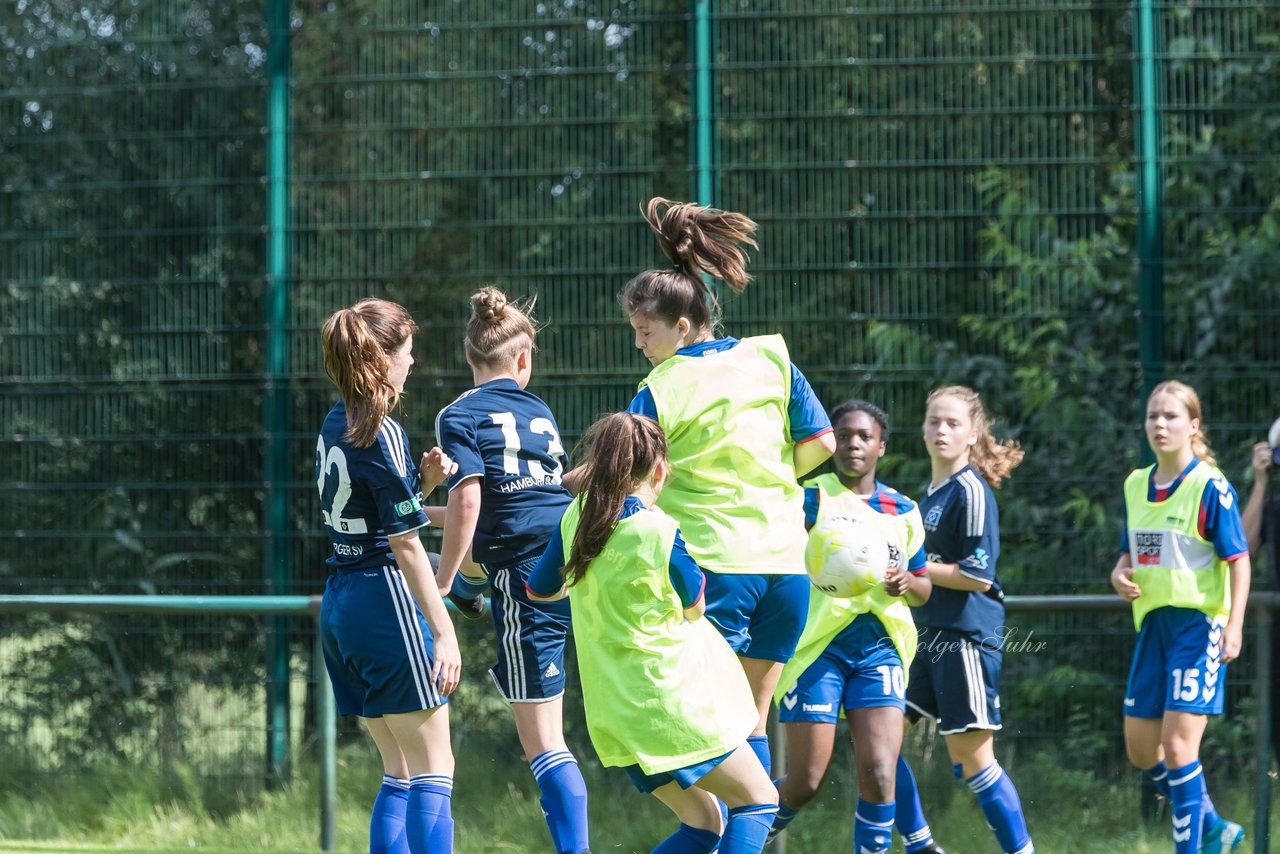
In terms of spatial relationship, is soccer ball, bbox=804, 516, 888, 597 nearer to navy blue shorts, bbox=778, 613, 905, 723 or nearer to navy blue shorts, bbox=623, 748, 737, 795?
navy blue shorts, bbox=778, 613, 905, 723

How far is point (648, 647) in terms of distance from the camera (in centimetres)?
379

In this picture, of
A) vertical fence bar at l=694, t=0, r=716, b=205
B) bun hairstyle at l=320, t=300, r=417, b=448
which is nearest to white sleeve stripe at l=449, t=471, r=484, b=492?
bun hairstyle at l=320, t=300, r=417, b=448

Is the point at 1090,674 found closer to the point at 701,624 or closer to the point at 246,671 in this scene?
the point at 701,624

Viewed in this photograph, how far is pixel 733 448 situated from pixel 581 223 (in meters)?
3.41

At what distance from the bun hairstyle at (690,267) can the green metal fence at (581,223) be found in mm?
2714

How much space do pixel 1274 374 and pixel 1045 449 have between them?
3.73ft

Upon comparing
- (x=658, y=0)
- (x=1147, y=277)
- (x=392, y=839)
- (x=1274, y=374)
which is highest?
(x=658, y=0)

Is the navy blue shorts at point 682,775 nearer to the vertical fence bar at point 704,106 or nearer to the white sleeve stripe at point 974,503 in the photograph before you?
the white sleeve stripe at point 974,503

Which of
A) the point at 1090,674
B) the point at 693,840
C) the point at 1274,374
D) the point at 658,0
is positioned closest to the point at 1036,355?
the point at 1274,374

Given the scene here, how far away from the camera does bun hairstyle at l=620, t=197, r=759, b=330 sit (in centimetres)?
452

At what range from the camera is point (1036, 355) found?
7.22 meters

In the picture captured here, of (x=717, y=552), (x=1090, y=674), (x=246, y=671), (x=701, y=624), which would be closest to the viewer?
(x=701, y=624)

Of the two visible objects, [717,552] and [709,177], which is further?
[709,177]

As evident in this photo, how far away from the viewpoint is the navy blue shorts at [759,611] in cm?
430
